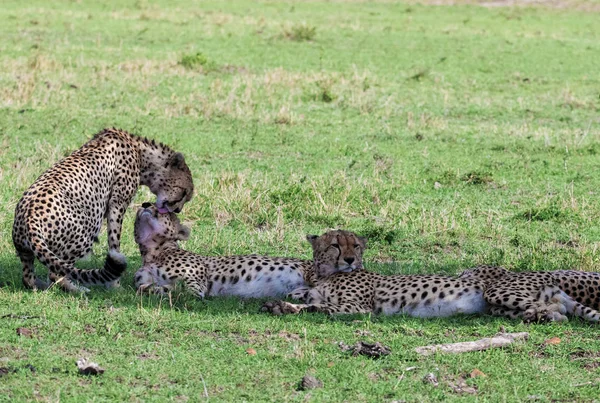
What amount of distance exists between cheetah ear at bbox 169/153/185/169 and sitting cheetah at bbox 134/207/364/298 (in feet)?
2.96

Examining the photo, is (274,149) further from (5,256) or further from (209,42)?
(209,42)

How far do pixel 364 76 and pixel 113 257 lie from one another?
32.6 ft

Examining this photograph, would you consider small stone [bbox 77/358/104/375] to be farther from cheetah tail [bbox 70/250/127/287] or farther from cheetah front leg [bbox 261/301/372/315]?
cheetah front leg [bbox 261/301/372/315]

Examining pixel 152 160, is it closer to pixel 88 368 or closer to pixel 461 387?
pixel 88 368

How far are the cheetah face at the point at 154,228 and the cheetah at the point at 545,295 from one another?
76.5 inches

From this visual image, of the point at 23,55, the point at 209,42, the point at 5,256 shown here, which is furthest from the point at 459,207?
the point at 209,42

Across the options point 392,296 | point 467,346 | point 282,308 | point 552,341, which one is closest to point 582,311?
point 552,341

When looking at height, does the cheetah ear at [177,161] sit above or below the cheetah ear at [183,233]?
above

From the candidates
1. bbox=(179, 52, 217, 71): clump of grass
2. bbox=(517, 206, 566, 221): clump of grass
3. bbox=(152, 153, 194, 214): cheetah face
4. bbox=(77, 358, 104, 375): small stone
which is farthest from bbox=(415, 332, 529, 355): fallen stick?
bbox=(179, 52, 217, 71): clump of grass

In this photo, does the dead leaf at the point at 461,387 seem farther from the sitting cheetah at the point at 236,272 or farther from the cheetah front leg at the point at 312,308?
the sitting cheetah at the point at 236,272

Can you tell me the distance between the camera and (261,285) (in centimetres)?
650

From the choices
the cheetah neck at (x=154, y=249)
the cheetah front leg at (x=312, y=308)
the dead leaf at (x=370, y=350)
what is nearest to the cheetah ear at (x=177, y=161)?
the cheetah neck at (x=154, y=249)

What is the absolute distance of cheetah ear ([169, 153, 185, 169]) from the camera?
7480 millimetres

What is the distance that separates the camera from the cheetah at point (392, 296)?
598 centimetres
